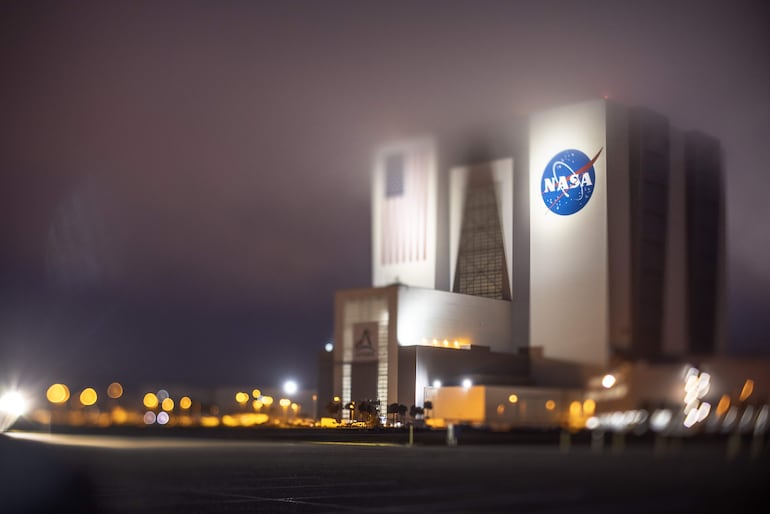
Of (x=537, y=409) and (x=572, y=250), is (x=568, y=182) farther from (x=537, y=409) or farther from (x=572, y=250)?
(x=537, y=409)

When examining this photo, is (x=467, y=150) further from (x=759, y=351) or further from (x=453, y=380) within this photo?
(x=759, y=351)

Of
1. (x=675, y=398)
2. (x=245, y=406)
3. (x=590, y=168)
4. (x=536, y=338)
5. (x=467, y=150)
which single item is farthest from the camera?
(x=467, y=150)

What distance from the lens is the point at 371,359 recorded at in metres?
46.7

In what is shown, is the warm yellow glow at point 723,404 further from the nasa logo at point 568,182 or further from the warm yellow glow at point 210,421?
the warm yellow glow at point 210,421

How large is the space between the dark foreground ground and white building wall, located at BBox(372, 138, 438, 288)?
18.9m

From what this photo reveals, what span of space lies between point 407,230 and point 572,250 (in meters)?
33.8

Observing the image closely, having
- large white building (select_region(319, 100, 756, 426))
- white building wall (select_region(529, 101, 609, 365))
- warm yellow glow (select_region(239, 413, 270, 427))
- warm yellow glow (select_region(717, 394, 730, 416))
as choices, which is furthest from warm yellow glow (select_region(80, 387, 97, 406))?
warm yellow glow (select_region(717, 394, 730, 416))

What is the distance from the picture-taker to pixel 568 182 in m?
18.4

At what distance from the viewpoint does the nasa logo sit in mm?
→ 17053

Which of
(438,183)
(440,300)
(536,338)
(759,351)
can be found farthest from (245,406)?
(759,351)

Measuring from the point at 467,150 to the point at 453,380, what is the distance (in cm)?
1262

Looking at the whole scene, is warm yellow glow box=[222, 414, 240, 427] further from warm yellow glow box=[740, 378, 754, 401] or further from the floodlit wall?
warm yellow glow box=[740, 378, 754, 401]

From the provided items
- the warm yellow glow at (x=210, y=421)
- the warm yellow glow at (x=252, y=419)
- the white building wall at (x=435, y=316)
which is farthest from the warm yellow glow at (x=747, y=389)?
the white building wall at (x=435, y=316)

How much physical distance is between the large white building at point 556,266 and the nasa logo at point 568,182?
48 mm
